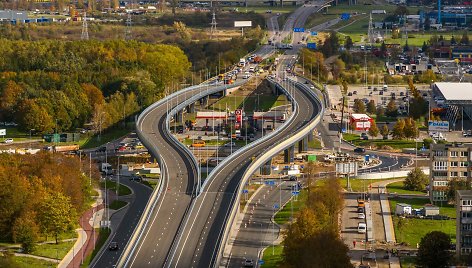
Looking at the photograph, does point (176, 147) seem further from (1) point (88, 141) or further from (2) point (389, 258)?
(2) point (389, 258)

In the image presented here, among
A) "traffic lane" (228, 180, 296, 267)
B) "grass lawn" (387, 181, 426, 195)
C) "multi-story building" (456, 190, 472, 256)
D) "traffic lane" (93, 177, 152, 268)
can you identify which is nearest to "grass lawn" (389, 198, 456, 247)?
"multi-story building" (456, 190, 472, 256)

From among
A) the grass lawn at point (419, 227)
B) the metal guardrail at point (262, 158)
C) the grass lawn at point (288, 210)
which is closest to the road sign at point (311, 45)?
the metal guardrail at point (262, 158)

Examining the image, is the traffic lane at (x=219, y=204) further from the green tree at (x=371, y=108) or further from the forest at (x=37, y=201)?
the green tree at (x=371, y=108)

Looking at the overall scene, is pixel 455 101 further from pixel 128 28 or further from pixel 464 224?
pixel 128 28

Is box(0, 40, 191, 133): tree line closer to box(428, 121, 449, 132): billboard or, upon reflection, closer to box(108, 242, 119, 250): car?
box(428, 121, 449, 132): billboard

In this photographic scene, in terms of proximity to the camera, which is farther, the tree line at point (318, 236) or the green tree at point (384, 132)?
the green tree at point (384, 132)

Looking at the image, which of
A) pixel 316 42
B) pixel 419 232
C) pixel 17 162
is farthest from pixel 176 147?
pixel 316 42

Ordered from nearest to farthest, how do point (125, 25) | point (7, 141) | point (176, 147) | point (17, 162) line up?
point (17, 162) → point (176, 147) → point (7, 141) → point (125, 25)
